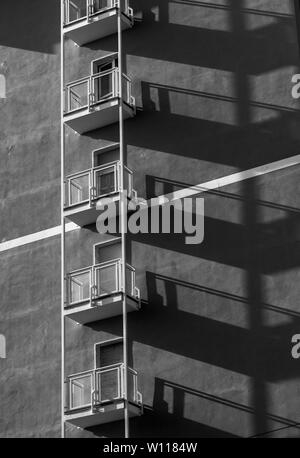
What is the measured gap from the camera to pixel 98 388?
4609 cm

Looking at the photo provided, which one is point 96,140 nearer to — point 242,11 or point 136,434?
point 242,11

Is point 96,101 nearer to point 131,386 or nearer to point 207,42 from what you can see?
point 207,42

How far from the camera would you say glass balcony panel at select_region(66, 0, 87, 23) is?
5359cm

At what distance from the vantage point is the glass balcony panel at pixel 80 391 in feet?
153

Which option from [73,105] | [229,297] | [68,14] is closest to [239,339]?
[229,297]

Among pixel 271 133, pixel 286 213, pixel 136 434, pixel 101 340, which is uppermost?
pixel 271 133

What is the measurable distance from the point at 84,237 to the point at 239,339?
7661 millimetres

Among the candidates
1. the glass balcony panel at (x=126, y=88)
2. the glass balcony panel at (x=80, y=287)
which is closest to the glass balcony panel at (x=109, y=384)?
the glass balcony panel at (x=80, y=287)

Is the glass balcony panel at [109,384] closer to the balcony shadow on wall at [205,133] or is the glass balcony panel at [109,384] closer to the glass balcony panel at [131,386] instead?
the glass balcony panel at [131,386]

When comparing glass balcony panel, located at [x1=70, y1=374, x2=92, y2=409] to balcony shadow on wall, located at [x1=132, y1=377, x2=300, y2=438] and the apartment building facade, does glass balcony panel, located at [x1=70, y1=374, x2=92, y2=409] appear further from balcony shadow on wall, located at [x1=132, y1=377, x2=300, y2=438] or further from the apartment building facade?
balcony shadow on wall, located at [x1=132, y1=377, x2=300, y2=438]

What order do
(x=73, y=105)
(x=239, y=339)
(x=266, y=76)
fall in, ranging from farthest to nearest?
(x=73, y=105) → (x=266, y=76) → (x=239, y=339)

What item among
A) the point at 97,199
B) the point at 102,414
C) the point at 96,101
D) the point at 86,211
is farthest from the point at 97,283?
the point at 96,101

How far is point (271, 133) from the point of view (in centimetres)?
4750

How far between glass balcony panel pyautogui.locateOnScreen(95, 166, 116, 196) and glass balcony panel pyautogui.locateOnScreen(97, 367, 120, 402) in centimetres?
663
